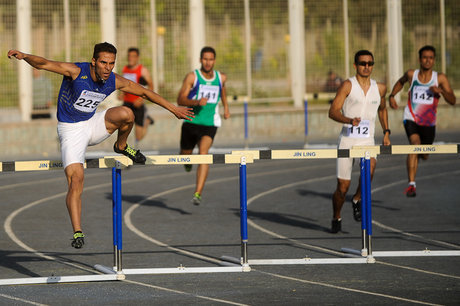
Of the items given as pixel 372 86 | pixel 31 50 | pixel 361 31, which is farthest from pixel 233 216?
pixel 361 31

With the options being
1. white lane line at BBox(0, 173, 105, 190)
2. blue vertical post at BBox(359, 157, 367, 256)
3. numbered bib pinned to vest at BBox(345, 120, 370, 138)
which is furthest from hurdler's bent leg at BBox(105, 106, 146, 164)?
white lane line at BBox(0, 173, 105, 190)

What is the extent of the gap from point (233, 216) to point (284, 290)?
4857 mm

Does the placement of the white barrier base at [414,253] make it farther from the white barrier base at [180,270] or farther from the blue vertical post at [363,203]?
the white barrier base at [180,270]

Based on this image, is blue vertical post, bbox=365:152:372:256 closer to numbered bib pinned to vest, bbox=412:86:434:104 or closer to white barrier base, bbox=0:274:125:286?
white barrier base, bbox=0:274:125:286

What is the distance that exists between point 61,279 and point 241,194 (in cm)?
184

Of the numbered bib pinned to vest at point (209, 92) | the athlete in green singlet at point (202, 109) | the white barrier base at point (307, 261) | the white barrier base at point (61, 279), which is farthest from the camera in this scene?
the numbered bib pinned to vest at point (209, 92)

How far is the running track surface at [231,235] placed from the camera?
27.9 ft

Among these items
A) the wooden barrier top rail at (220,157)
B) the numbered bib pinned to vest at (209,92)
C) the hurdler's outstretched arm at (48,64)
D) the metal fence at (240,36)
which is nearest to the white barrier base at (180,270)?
the wooden barrier top rail at (220,157)

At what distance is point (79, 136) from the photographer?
9156 millimetres

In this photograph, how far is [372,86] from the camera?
39.1ft

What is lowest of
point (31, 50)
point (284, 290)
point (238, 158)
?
point (284, 290)

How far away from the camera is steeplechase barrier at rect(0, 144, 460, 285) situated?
29.7 feet

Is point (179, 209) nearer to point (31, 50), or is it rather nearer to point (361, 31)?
point (31, 50)

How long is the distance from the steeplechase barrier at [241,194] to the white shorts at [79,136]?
182 millimetres
